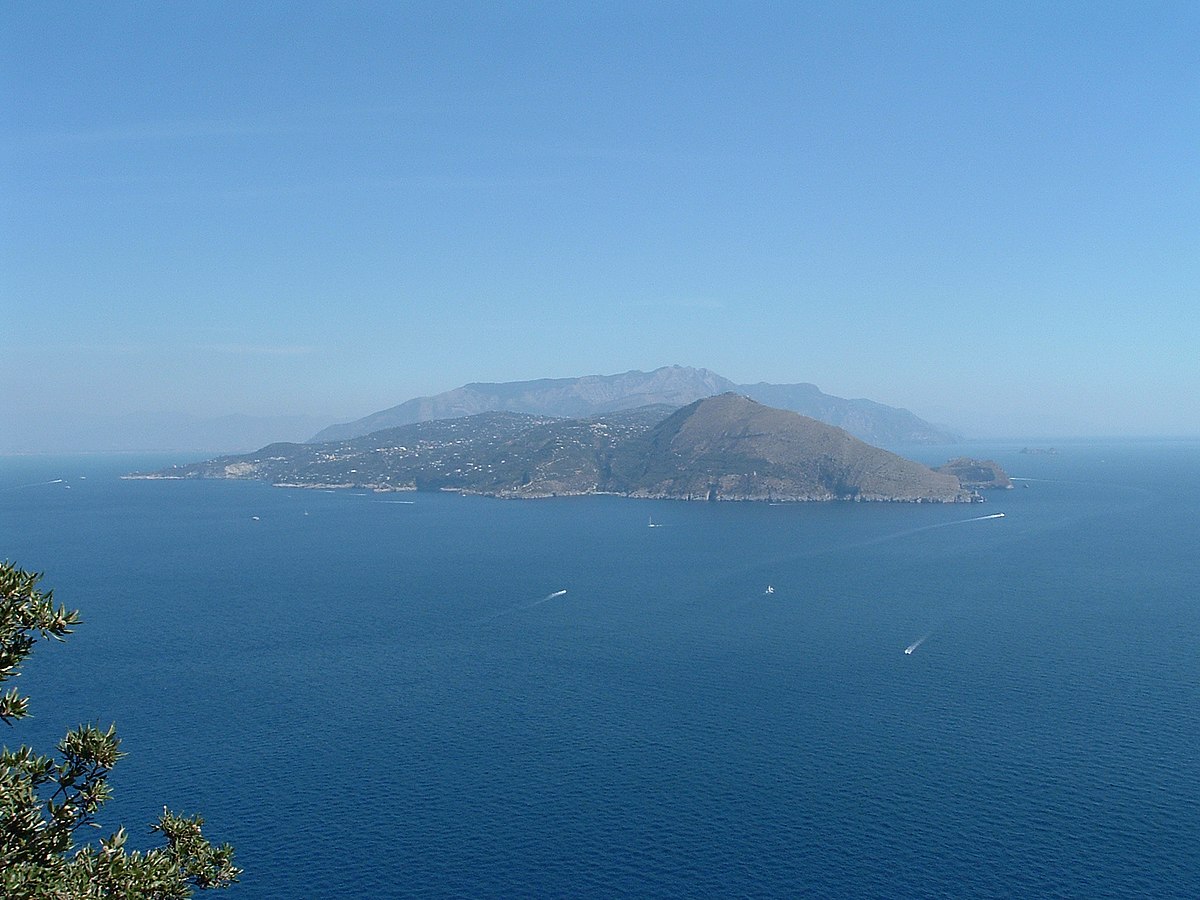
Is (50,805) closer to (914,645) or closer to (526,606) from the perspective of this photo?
(914,645)

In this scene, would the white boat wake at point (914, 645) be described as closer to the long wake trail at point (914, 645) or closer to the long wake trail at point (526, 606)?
the long wake trail at point (914, 645)

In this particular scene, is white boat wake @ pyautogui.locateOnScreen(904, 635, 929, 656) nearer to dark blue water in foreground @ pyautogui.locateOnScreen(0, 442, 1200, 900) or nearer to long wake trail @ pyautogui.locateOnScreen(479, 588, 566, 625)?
dark blue water in foreground @ pyautogui.locateOnScreen(0, 442, 1200, 900)

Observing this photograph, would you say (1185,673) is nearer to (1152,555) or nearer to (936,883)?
(936,883)

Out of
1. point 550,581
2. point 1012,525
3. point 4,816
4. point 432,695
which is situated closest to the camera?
point 4,816

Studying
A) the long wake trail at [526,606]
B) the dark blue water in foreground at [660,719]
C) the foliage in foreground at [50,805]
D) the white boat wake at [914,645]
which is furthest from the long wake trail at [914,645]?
the foliage in foreground at [50,805]

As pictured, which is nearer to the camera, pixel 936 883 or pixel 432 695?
pixel 936 883

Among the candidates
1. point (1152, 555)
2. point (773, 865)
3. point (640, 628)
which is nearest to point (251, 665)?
point (640, 628)

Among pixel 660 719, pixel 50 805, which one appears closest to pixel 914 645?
pixel 660 719
